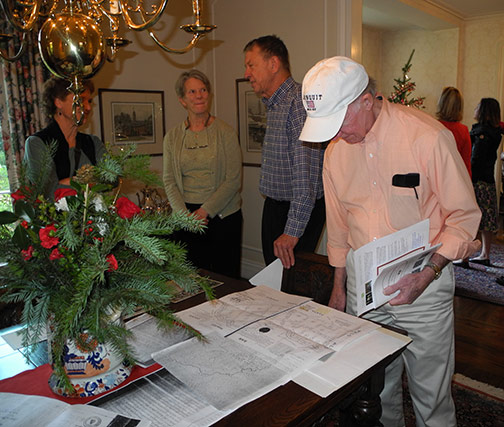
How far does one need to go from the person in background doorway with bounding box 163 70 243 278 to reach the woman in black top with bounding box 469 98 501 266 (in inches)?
106

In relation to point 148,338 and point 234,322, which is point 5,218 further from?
point 234,322

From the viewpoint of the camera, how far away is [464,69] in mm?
6590

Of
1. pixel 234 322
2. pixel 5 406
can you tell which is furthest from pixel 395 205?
pixel 5 406

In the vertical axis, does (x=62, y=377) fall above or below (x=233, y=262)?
above

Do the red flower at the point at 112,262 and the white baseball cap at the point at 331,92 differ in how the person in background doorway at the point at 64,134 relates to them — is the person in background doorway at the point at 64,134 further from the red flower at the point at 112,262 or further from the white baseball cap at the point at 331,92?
the red flower at the point at 112,262

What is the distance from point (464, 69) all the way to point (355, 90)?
6.16m

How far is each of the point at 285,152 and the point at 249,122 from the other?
1805 millimetres

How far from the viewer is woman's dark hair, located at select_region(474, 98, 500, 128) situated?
14.0 ft

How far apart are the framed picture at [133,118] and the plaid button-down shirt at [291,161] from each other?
1.65 m

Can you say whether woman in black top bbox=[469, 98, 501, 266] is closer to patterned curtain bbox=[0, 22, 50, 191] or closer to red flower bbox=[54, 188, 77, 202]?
patterned curtain bbox=[0, 22, 50, 191]

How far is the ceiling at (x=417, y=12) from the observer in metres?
4.88

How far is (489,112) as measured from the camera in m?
4.30

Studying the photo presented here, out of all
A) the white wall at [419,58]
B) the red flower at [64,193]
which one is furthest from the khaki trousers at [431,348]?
the white wall at [419,58]

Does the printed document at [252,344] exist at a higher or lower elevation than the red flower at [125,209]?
lower
